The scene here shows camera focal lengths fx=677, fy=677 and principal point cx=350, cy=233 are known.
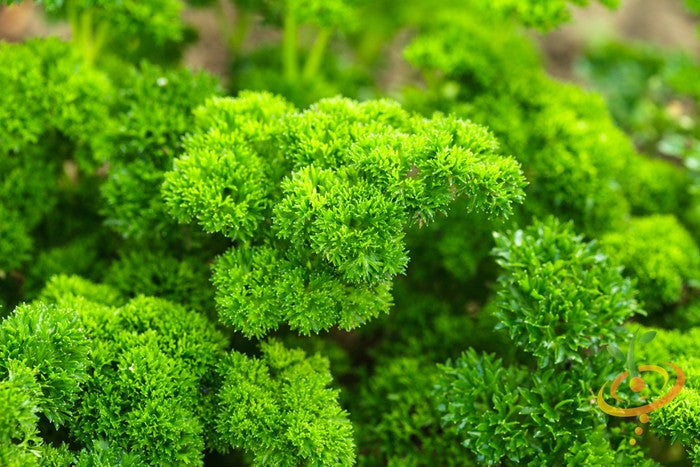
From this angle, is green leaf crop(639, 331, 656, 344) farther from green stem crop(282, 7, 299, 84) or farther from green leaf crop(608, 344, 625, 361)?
green stem crop(282, 7, 299, 84)

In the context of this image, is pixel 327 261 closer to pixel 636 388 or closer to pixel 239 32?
pixel 636 388

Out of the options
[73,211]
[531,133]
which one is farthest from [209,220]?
[531,133]

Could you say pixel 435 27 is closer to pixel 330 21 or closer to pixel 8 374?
pixel 330 21

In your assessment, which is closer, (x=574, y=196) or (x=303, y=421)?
(x=303, y=421)

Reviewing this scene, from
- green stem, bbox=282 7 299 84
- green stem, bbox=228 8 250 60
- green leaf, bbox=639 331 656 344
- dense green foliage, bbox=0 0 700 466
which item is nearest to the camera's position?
dense green foliage, bbox=0 0 700 466

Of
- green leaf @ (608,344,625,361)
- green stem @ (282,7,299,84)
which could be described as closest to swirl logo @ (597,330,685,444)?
green leaf @ (608,344,625,361)

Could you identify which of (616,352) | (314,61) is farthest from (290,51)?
(616,352)

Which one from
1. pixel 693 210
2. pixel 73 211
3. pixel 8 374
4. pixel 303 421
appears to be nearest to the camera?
pixel 8 374

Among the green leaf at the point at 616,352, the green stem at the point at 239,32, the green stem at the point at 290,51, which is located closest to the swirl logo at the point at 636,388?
the green leaf at the point at 616,352

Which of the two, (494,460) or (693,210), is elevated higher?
(693,210)
